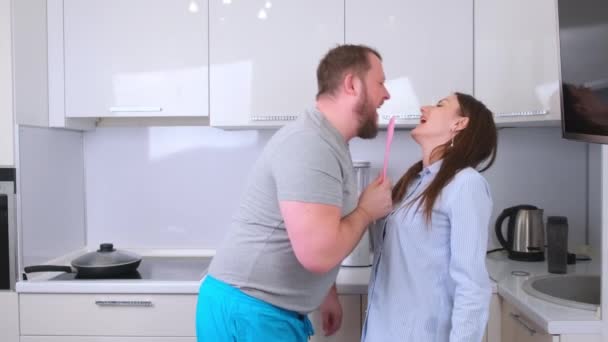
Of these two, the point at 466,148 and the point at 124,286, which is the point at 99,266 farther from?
the point at 466,148

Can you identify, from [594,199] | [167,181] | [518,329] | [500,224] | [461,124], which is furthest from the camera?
[167,181]

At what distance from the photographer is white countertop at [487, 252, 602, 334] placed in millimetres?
1406

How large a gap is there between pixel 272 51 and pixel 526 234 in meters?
1.17

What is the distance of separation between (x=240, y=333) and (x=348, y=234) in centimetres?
37

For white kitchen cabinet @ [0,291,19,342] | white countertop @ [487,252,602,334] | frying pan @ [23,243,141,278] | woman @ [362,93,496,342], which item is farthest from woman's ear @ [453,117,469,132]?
white kitchen cabinet @ [0,291,19,342]

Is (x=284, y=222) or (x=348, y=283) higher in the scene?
(x=284, y=222)

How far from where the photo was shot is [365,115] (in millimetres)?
1360

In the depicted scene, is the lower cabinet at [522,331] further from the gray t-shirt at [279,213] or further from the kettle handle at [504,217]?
the gray t-shirt at [279,213]

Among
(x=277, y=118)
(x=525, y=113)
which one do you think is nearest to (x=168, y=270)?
(x=277, y=118)

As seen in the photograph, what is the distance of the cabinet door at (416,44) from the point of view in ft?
6.77

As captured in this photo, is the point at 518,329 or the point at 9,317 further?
the point at 9,317

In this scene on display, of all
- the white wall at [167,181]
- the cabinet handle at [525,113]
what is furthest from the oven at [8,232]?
the cabinet handle at [525,113]

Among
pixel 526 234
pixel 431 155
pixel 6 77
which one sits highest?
pixel 6 77

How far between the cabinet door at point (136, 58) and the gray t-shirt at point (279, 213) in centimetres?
89
